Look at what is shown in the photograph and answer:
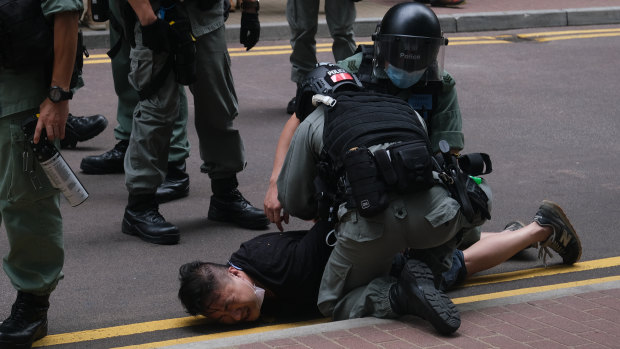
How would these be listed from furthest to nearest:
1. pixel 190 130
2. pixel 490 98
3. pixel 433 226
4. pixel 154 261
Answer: pixel 490 98 → pixel 190 130 → pixel 154 261 → pixel 433 226

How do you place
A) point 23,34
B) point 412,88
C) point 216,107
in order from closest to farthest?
point 23,34, point 412,88, point 216,107

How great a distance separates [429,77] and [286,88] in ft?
15.6

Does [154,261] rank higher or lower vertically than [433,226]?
lower

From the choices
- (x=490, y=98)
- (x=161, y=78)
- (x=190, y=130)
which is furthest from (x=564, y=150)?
(x=161, y=78)

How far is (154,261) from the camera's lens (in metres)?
5.30

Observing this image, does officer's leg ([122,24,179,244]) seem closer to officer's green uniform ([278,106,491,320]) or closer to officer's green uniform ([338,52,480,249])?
officer's green uniform ([338,52,480,249])

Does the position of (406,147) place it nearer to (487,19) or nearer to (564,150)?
(564,150)

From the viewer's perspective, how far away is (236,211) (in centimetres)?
588

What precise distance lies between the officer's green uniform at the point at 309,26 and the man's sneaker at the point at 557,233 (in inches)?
152

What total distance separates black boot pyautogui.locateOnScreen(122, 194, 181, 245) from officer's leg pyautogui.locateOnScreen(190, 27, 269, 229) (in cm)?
41

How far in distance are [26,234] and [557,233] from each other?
253cm

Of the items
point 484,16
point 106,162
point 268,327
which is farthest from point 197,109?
point 484,16

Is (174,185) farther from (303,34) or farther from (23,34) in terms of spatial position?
(303,34)

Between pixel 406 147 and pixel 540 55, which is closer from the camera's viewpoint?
pixel 406 147
